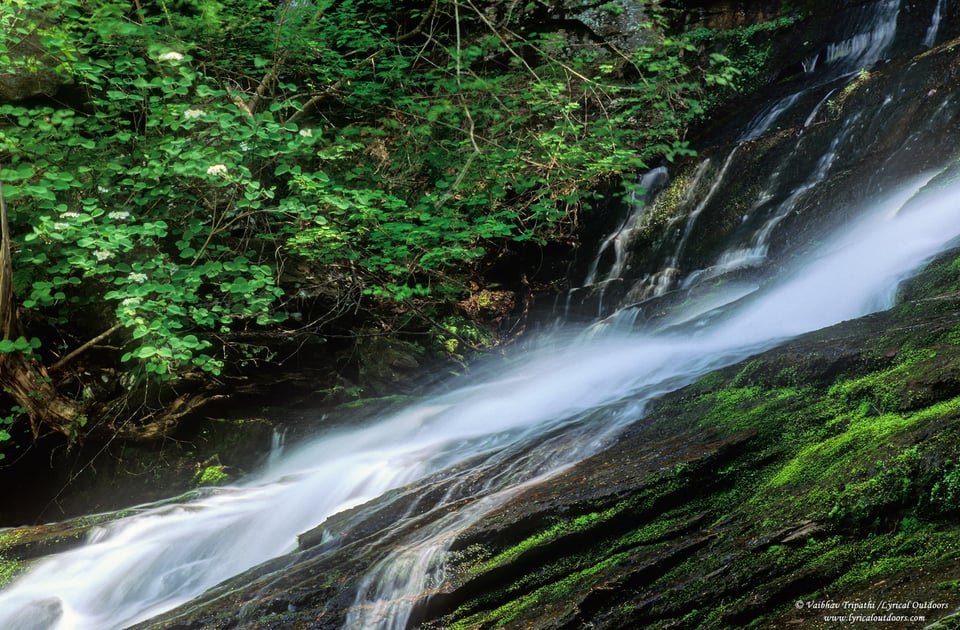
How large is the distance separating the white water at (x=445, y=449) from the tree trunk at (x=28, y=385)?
1373 millimetres

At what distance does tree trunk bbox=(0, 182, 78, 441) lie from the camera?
5.01 m

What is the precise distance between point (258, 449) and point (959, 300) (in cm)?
636

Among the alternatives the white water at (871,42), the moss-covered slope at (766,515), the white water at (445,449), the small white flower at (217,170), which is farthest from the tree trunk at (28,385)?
the white water at (871,42)

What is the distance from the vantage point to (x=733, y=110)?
10328mm

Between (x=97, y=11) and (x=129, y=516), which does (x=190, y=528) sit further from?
(x=97, y=11)

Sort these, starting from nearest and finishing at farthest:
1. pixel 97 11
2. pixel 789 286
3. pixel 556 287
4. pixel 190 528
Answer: pixel 97 11, pixel 190 528, pixel 789 286, pixel 556 287

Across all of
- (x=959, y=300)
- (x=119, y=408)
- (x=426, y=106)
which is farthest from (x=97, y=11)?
(x=959, y=300)

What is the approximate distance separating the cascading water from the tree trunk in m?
1.41

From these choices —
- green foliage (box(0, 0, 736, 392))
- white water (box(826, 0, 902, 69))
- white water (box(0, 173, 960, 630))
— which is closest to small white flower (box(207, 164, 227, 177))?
green foliage (box(0, 0, 736, 392))

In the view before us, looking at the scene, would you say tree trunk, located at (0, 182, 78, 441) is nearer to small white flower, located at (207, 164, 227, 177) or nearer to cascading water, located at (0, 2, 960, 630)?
cascading water, located at (0, 2, 960, 630)

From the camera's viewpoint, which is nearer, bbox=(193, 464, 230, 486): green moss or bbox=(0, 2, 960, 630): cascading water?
bbox=(0, 2, 960, 630): cascading water

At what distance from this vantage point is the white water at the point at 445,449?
4.40 metres

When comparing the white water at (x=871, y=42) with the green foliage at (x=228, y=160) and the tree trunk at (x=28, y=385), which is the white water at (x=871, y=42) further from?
the tree trunk at (x=28, y=385)

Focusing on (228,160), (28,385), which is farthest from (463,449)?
(28,385)
